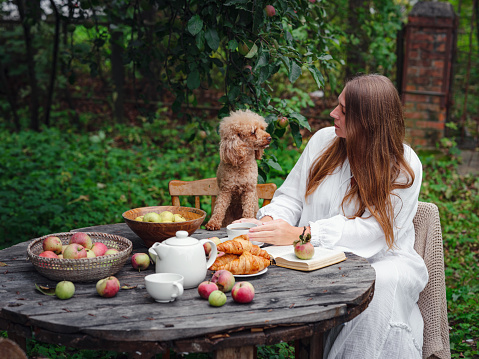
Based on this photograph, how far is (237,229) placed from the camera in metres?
2.15

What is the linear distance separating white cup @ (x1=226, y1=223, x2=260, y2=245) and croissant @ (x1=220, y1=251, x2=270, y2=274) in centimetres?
27

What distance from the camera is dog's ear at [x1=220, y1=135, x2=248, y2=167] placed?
2283 millimetres

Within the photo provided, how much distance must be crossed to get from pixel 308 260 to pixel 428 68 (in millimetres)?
5100

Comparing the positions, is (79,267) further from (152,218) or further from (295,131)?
(295,131)

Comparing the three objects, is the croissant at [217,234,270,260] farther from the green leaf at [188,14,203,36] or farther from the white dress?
the green leaf at [188,14,203,36]

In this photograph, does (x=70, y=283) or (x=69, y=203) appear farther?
(x=69, y=203)

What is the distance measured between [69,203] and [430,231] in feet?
12.9

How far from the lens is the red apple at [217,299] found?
1527 millimetres

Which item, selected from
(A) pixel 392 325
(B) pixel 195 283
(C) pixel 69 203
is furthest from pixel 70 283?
(C) pixel 69 203

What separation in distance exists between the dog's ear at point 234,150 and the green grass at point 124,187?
1138 millimetres

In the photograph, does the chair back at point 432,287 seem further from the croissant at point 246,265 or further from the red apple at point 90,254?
the red apple at point 90,254

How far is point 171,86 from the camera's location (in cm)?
344

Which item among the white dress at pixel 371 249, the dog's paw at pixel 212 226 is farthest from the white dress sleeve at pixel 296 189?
the dog's paw at pixel 212 226

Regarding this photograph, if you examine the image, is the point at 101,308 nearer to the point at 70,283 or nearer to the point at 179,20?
the point at 70,283
